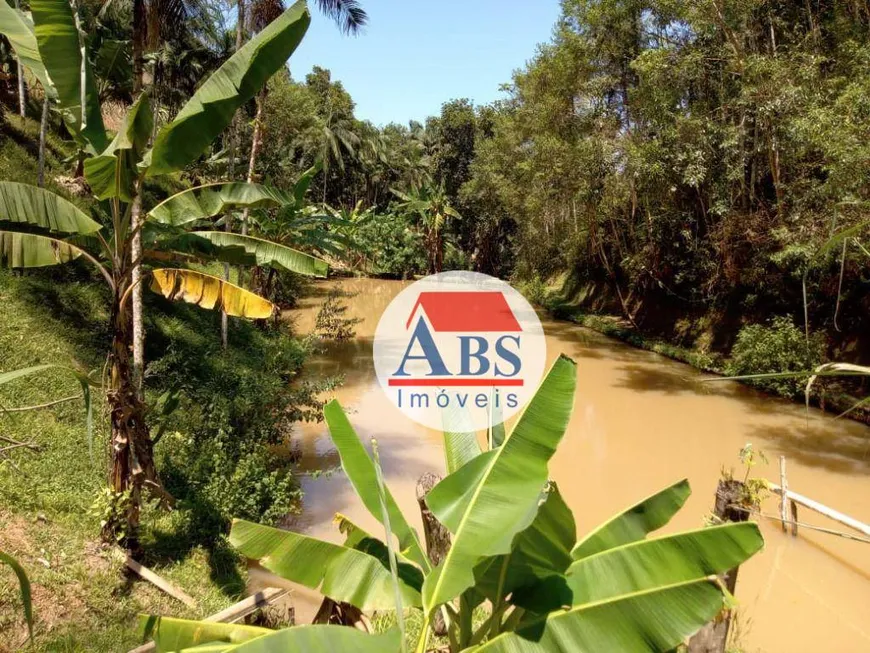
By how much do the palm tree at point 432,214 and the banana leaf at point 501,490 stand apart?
23.2 metres

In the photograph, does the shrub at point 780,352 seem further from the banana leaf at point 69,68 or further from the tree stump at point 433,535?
the banana leaf at point 69,68

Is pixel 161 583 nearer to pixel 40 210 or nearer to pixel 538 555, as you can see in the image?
pixel 40 210

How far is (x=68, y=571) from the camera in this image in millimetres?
3477

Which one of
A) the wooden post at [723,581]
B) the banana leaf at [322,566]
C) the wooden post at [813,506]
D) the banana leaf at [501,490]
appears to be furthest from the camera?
the wooden post at [813,506]

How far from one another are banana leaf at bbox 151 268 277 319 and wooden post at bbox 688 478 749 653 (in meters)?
3.24

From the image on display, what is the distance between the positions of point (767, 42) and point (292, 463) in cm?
1155

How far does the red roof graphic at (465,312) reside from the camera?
15430 mm

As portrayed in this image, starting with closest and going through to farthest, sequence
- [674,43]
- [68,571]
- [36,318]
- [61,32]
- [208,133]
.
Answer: [61,32], [208,133], [68,571], [36,318], [674,43]

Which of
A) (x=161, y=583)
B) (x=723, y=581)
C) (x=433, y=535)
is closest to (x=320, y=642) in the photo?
(x=433, y=535)

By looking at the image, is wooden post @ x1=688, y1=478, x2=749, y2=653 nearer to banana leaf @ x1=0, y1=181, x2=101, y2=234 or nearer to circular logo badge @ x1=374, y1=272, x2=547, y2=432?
circular logo badge @ x1=374, y1=272, x2=547, y2=432

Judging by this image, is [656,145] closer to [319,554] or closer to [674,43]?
[674,43]

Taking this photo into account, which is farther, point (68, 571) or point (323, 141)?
point (323, 141)

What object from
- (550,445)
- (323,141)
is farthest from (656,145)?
(323,141)

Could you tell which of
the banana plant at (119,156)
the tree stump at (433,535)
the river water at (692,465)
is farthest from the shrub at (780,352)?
the banana plant at (119,156)
